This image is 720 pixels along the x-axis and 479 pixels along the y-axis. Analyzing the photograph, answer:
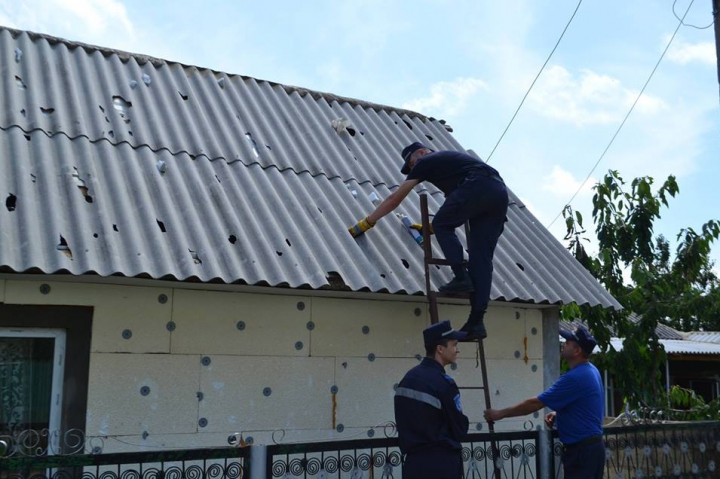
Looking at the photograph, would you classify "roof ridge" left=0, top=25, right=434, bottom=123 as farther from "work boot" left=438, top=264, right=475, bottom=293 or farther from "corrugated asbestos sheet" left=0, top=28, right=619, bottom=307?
"work boot" left=438, top=264, right=475, bottom=293

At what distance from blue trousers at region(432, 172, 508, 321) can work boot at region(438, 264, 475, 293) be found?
52mm

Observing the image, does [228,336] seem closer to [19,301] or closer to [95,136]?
[19,301]

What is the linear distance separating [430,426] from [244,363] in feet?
5.79

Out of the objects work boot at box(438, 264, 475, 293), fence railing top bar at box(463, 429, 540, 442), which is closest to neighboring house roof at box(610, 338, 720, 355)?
fence railing top bar at box(463, 429, 540, 442)

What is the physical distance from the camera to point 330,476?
5164 millimetres

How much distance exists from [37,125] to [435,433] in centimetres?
387

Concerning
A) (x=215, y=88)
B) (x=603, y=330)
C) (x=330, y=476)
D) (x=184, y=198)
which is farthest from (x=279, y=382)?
(x=603, y=330)

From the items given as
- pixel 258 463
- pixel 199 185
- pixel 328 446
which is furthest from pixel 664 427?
pixel 199 185

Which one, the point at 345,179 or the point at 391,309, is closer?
the point at 391,309

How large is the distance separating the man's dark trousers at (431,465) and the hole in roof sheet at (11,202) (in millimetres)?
3072

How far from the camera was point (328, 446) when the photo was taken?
16.1 ft

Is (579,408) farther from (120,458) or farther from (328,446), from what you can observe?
(120,458)

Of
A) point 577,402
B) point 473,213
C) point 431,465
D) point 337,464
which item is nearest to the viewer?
point 431,465

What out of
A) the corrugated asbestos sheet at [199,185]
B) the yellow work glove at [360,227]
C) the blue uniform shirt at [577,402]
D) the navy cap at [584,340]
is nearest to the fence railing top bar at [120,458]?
the corrugated asbestos sheet at [199,185]
